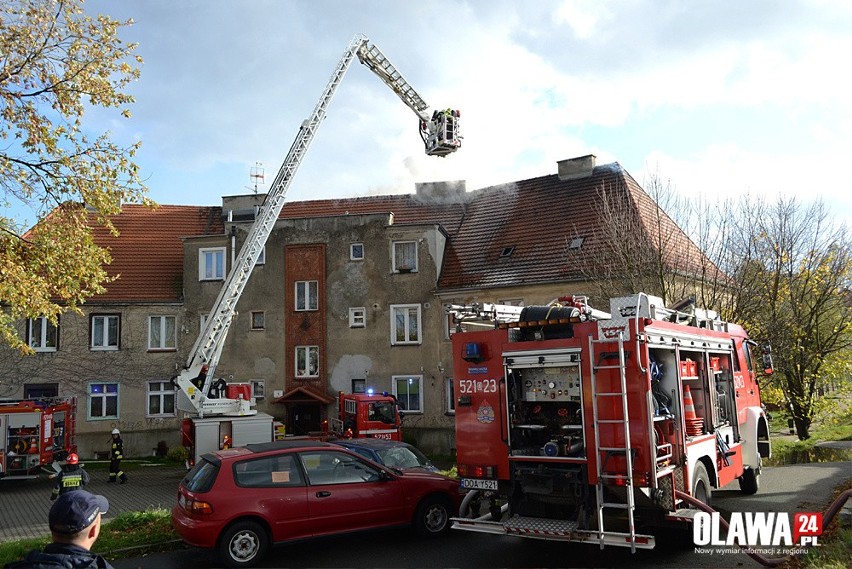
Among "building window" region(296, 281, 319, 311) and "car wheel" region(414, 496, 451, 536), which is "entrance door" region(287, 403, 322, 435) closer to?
"building window" region(296, 281, 319, 311)

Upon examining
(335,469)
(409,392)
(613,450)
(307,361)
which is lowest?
(335,469)

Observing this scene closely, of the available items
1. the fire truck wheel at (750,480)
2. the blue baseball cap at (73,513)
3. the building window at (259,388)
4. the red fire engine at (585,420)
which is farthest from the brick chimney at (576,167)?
the blue baseball cap at (73,513)

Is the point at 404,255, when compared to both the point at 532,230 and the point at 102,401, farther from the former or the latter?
the point at 102,401

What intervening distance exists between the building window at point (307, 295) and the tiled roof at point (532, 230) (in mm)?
5184

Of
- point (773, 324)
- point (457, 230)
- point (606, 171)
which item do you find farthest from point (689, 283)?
point (457, 230)

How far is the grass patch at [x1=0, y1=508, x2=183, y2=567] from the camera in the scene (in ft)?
31.6

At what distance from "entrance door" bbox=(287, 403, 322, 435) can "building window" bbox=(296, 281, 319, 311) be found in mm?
3935

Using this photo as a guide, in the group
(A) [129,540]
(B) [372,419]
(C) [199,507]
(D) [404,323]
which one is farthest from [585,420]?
(D) [404,323]

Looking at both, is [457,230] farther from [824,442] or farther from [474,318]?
[474,318]

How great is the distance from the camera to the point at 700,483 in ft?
29.9

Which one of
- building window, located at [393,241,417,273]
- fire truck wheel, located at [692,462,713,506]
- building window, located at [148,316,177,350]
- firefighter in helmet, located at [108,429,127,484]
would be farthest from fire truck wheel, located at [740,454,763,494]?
building window, located at [148,316,177,350]

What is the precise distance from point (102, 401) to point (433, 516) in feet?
64.7

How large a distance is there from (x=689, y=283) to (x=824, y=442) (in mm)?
9022

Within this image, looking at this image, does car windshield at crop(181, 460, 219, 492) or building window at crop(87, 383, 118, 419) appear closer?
car windshield at crop(181, 460, 219, 492)
